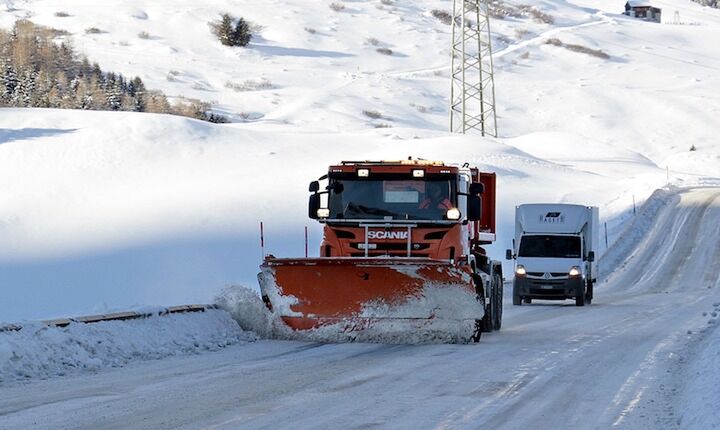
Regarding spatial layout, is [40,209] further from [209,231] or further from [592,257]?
[592,257]

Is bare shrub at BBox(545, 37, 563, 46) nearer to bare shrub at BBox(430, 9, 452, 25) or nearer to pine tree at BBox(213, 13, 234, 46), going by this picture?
bare shrub at BBox(430, 9, 452, 25)

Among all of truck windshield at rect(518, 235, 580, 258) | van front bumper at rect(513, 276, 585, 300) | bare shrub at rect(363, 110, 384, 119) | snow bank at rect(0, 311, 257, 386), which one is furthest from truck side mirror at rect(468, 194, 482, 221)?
bare shrub at rect(363, 110, 384, 119)

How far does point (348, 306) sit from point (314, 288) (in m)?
0.55

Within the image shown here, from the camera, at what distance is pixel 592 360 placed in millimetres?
15641

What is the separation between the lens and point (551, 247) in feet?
104

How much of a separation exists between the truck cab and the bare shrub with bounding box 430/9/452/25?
4717 inches

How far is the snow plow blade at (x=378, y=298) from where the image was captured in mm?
17078

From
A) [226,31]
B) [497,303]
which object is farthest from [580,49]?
[497,303]

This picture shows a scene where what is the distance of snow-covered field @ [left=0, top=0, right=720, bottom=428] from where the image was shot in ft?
46.5

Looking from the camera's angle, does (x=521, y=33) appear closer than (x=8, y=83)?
No

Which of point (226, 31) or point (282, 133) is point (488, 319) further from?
point (226, 31)

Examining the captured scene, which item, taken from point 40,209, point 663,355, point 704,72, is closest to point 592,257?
point 663,355

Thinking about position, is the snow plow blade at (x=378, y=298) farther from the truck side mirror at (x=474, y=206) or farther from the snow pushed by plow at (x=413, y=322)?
the truck side mirror at (x=474, y=206)

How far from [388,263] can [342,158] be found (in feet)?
150
